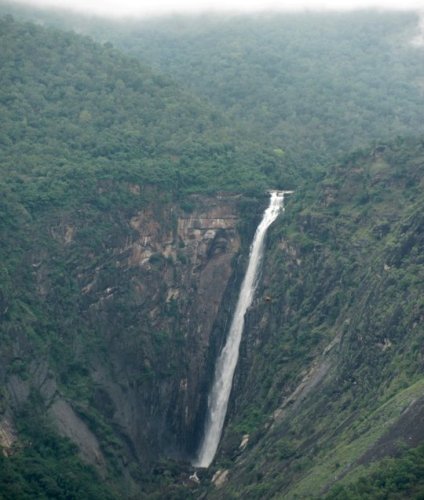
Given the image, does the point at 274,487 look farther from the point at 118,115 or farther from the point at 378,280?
the point at 118,115

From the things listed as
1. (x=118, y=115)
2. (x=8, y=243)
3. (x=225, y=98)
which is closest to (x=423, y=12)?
(x=225, y=98)

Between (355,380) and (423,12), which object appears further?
(423,12)

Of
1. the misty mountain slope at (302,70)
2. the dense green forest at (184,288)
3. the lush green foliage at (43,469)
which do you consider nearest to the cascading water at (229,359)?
the dense green forest at (184,288)

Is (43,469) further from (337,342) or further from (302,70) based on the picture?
(302,70)

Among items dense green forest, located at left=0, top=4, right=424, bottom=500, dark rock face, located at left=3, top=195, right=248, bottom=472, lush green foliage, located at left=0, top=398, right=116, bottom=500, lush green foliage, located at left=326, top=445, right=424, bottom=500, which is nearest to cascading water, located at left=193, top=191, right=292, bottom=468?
dense green forest, located at left=0, top=4, right=424, bottom=500

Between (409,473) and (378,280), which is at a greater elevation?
(378,280)

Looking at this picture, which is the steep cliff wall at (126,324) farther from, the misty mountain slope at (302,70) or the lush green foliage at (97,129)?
the misty mountain slope at (302,70)

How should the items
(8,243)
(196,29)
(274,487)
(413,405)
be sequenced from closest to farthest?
(413,405)
(274,487)
(8,243)
(196,29)

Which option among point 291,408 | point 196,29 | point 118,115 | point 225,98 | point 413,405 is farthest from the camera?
point 196,29
